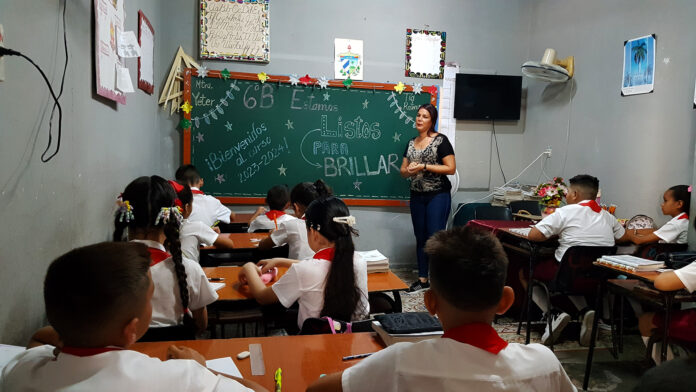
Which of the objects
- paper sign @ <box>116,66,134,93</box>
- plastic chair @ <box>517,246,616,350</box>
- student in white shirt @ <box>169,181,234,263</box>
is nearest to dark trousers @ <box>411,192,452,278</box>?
plastic chair @ <box>517,246,616,350</box>

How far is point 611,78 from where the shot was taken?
4168 mm

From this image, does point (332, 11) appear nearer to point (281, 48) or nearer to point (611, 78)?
point (281, 48)

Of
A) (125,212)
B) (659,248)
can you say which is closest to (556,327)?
(659,248)

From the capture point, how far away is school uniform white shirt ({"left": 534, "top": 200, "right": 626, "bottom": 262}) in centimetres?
324

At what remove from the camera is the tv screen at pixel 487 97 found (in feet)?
16.9

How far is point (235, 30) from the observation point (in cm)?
470

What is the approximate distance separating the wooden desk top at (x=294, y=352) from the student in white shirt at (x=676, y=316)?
4.96 feet

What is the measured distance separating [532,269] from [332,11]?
3.28m

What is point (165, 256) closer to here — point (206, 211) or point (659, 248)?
point (206, 211)

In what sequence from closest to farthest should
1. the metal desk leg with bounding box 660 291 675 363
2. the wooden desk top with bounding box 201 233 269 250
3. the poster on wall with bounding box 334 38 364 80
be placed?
the metal desk leg with bounding box 660 291 675 363
the wooden desk top with bounding box 201 233 269 250
the poster on wall with bounding box 334 38 364 80

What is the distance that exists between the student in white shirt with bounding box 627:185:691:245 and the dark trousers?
5.63 feet

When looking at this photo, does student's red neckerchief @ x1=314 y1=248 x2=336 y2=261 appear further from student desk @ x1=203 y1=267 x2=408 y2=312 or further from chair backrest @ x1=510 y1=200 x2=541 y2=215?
chair backrest @ x1=510 y1=200 x2=541 y2=215

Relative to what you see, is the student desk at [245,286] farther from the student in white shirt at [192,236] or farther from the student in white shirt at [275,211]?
the student in white shirt at [275,211]

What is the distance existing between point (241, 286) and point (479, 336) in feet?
4.66
